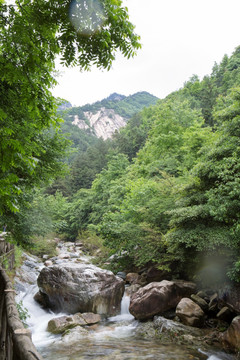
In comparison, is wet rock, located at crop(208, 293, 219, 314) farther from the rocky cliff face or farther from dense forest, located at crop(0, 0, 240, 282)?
the rocky cliff face

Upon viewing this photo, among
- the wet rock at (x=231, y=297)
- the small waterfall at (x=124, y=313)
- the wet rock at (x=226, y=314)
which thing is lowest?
the small waterfall at (x=124, y=313)

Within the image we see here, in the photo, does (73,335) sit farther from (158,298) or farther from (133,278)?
(133,278)

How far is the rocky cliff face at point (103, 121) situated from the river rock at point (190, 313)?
146 m

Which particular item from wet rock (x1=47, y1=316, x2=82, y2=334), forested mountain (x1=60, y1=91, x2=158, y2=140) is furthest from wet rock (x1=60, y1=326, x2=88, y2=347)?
forested mountain (x1=60, y1=91, x2=158, y2=140)

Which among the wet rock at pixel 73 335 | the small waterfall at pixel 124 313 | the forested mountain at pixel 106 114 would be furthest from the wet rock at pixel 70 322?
the forested mountain at pixel 106 114

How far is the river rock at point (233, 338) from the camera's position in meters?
6.67

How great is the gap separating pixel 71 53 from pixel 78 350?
8.01m

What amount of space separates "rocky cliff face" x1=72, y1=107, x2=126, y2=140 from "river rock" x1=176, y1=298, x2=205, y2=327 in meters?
146

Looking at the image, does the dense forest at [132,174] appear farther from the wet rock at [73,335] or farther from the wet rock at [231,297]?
the wet rock at [73,335]

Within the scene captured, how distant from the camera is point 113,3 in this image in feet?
8.91

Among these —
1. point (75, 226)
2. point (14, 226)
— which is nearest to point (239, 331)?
point (14, 226)

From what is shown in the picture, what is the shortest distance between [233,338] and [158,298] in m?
3.26

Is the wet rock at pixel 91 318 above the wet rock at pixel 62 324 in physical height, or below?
below

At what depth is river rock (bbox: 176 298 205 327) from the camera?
27.6 ft
